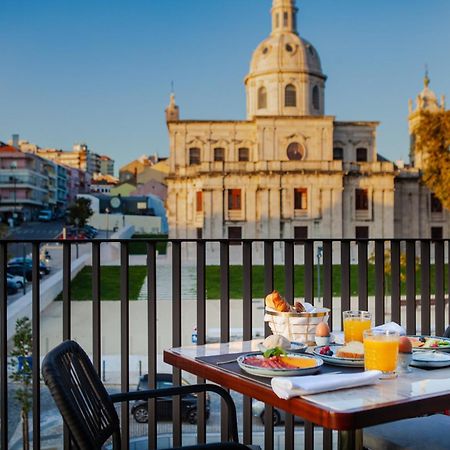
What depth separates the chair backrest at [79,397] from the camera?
6.13ft

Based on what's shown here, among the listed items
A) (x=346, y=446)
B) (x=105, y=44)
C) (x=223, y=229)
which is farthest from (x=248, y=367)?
(x=105, y=44)

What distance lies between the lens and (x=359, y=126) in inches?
2025

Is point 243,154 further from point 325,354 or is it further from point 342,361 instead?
point 342,361

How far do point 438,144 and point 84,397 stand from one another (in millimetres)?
38244

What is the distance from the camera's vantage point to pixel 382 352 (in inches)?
83.7

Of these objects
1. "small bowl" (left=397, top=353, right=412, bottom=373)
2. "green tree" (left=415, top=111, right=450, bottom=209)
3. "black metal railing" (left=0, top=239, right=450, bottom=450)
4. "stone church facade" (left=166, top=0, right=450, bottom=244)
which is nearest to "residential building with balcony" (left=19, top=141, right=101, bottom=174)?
"stone church facade" (left=166, top=0, right=450, bottom=244)

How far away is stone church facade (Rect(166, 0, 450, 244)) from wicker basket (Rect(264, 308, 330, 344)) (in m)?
43.2

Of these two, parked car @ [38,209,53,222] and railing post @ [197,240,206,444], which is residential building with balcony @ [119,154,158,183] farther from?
railing post @ [197,240,206,444]

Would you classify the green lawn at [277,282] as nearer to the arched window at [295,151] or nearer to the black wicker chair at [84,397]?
the arched window at [295,151]

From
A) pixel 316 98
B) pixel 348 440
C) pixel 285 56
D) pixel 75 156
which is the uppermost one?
pixel 75 156

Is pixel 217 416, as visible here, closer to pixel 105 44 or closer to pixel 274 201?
pixel 274 201

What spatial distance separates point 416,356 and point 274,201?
45.7 metres

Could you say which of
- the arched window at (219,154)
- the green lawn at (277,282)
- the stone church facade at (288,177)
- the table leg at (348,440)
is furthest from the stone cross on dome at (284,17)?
the table leg at (348,440)

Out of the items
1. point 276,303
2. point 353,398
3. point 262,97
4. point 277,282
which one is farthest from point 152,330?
point 262,97
